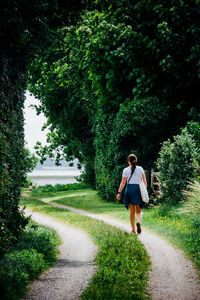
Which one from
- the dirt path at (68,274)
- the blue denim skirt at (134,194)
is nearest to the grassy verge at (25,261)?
the dirt path at (68,274)

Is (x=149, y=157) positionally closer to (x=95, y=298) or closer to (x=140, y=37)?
(x=140, y=37)

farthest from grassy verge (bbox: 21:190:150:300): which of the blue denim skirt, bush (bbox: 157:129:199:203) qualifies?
bush (bbox: 157:129:199:203)

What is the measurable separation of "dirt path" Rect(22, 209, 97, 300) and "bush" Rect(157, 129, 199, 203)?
6.12 metres

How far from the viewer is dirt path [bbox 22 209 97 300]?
5309 millimetres

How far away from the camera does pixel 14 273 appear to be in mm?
5695

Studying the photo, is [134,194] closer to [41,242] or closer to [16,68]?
[41,242]

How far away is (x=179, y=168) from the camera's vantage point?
14.4 metres

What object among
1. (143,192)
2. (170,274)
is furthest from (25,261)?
(143,192)

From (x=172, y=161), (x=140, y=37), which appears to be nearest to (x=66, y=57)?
(x=140, y=37)

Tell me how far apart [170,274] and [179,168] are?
852 centimetres

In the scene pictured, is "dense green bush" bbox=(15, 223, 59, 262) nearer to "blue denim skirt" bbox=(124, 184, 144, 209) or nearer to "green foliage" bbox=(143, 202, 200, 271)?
"blue denim skirt" bbox=(124, 184, 144, 209)

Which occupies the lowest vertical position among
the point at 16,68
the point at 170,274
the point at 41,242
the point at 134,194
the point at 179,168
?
the point at 170,274

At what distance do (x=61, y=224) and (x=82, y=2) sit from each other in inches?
→ 310

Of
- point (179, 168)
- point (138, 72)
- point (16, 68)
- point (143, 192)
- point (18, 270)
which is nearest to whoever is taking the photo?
point (18, 270)
